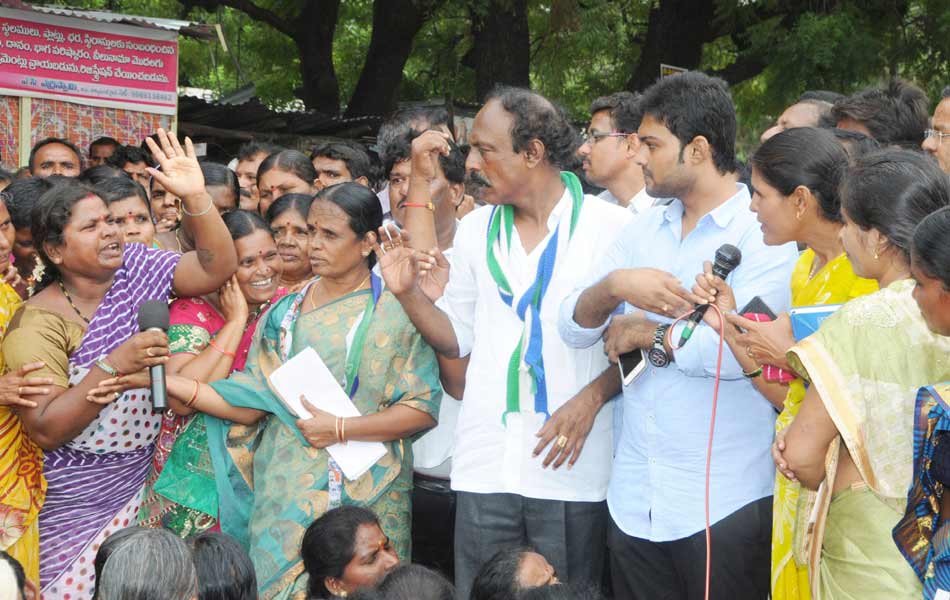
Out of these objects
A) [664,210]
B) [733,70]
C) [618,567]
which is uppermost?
[733,70]

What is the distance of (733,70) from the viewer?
498 inches

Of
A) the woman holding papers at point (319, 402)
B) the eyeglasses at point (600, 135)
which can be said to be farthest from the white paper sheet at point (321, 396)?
the eyeglasses at point (600, 135)

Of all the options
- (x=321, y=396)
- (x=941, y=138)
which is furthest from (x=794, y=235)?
(x=321, y=396)

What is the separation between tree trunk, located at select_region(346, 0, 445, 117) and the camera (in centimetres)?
1298

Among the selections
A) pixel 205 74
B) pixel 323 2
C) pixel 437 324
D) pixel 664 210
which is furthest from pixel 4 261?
pixel 205 74

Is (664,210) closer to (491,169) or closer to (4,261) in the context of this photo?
(491,169)

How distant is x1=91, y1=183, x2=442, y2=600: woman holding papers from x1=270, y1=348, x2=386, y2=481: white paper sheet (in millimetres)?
17

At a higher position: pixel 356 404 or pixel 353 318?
pixel 353 318

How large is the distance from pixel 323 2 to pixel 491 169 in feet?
34.3

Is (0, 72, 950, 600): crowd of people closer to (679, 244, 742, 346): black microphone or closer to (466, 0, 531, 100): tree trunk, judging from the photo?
(679, 244, 742, 346): black microphone

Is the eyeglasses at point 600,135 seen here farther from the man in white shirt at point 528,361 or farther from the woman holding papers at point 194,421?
the woman holding papers at point 194,421

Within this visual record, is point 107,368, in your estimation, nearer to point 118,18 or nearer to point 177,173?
point 177,173

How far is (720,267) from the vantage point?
3186mm

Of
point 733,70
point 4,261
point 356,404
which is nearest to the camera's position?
point 356,404
